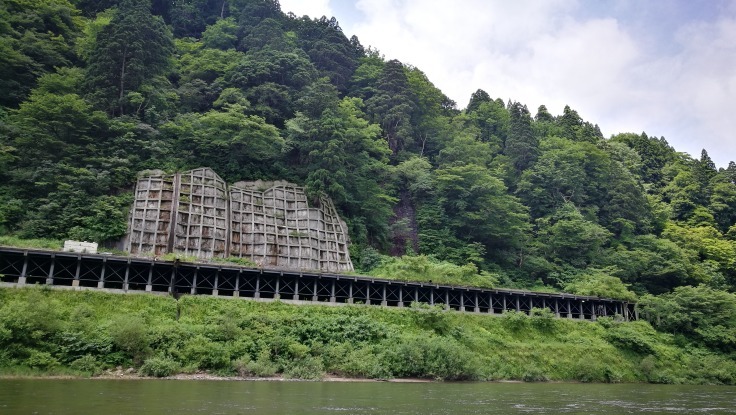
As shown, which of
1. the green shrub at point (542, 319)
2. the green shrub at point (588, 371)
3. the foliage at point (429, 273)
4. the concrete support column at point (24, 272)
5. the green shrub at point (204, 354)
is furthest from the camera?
the foliage at point (429, 273)

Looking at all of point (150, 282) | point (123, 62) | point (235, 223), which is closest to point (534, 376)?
point (150, 282)

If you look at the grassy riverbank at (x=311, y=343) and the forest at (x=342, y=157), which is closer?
the grassy riverbank at (x=311, y=343)

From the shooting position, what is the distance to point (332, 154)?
41.4 m

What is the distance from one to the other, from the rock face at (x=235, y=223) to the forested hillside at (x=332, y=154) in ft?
4.37

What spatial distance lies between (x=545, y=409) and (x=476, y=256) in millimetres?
28416

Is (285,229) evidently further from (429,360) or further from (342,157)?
(429,360)

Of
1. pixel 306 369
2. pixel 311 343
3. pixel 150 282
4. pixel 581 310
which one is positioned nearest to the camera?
pixel 306 369

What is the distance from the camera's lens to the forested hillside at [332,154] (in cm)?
3588

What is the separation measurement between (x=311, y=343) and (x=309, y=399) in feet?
32.4

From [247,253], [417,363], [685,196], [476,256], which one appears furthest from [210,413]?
[685,196]

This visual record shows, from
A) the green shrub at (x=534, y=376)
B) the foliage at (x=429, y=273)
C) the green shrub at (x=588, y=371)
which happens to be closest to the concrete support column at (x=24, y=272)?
the foliage at (x=429, y=273)

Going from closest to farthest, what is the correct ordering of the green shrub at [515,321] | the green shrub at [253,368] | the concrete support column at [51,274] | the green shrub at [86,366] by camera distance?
the green shrub at [86,366] < the green shrub at [253,368] < the concrete support column at [51,274] < the green shrub at [515,321]

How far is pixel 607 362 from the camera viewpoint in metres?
33.8

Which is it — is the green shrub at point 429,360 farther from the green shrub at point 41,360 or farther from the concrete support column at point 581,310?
the concrete support column at point 581,310
